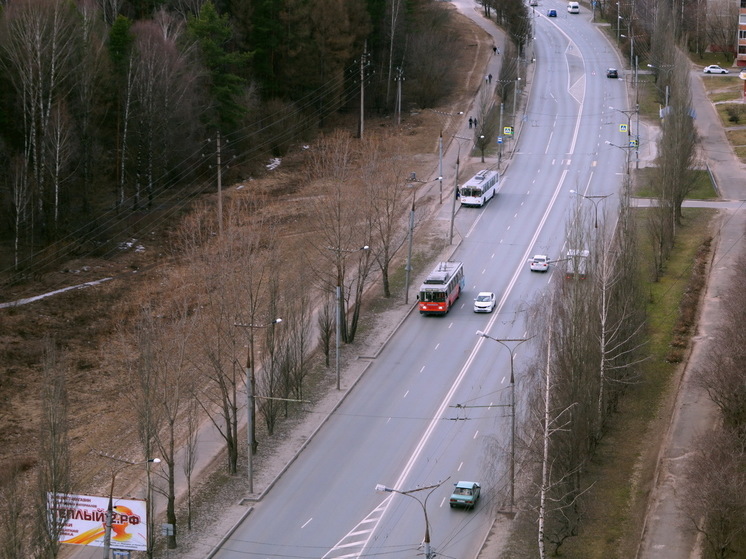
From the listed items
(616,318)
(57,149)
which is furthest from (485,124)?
(616,318)

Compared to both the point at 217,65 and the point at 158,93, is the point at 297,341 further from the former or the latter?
the point at 217,65

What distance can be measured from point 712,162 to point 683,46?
10.7 metres

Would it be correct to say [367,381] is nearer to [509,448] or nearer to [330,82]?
[509,448]

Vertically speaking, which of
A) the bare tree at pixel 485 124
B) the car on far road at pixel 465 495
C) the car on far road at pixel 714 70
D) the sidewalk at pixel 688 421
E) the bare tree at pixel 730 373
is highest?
the car on far road at pixel 714 70

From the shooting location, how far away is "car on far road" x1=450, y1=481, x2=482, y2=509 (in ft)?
189

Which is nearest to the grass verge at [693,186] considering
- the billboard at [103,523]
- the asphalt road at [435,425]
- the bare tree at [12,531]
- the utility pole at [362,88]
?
the asphalt road at [435,425]

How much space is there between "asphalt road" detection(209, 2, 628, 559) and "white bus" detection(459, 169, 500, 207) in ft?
2.78

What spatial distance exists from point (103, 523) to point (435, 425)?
20.5 m

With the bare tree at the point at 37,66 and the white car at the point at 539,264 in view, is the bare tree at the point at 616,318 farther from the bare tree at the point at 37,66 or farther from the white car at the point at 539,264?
the bare tree at the point at 37,66

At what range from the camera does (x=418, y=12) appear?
145 metres

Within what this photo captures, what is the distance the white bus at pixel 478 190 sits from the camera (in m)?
103

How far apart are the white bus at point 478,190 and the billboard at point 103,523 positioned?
55.6 metres

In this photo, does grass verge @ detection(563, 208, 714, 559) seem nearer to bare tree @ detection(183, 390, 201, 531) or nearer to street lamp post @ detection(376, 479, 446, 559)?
street lamp post @ detection(376, 479, 446, 559)

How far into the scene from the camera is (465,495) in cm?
5772
